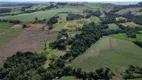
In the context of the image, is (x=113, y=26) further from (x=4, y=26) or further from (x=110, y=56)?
(x=4, y=26)

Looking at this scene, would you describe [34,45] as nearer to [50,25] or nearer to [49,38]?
[49,38]

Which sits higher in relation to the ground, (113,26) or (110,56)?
(113,26)

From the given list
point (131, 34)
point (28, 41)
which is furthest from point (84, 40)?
point (28, 41)

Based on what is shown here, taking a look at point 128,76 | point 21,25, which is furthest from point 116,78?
point 21,25

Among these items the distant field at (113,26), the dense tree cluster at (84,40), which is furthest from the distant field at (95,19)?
the dense tree cluster at (84,40)

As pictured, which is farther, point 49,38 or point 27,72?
point 49,38

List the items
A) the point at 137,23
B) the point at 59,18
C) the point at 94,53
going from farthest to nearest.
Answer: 1. the point at 59,18
2. the point at 137,23
3. the point at 94,53
